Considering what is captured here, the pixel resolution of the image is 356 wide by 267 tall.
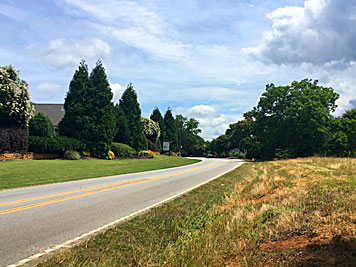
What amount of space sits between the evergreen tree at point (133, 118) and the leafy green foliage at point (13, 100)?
61.3 feet

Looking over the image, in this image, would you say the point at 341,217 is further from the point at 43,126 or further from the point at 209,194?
the point at 43,126

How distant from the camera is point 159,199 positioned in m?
10.5

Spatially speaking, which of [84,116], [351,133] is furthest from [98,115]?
[351,133]

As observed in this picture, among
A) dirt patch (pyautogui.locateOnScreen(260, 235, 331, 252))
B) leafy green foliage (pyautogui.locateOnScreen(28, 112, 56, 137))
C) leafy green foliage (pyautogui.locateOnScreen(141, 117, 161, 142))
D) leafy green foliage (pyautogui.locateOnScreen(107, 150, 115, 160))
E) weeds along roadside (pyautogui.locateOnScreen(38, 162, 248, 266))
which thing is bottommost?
weeds along roadside (pyautogui.locateOnScreen(38, 162, 248, 266))

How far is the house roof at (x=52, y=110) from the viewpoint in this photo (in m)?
44.8

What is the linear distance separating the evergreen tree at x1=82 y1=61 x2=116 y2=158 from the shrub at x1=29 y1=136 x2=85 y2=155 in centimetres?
296

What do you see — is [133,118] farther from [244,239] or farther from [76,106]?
[244,239]

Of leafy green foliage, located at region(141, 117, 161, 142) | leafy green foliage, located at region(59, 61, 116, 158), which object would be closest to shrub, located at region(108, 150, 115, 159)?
leafy green foliage, located at region(59, 61, 116, 158)

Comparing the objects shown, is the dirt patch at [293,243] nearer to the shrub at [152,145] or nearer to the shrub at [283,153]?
the shrub at [283,153]

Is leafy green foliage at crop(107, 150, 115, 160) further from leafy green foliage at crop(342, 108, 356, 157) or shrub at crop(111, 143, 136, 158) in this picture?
leafy green foliage at crop(342, 108, 356, 157)

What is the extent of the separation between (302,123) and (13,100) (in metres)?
36.5

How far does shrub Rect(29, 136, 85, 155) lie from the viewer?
2638cm

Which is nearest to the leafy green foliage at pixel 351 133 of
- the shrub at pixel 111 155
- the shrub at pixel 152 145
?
the shrub at pixel 111 155

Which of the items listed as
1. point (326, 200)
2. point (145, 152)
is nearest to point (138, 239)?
point (326, 200)
